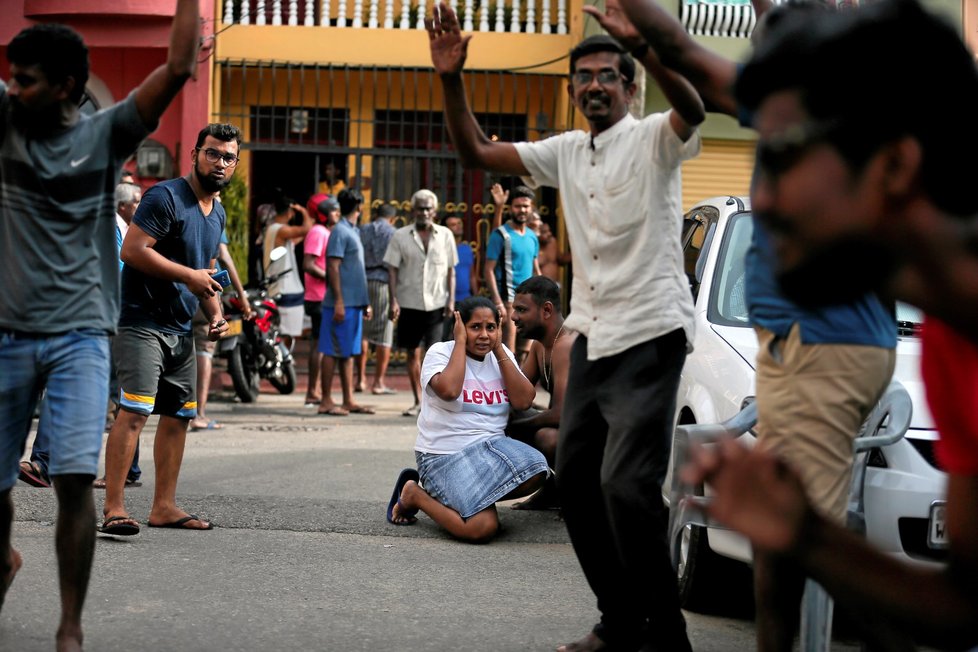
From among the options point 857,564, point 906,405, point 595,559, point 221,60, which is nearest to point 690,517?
point 595,559

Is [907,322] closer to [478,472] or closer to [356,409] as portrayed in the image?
[478,472]

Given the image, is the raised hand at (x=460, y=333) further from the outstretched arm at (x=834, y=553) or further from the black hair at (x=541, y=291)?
the outstretched arm at (x=834, y=553)

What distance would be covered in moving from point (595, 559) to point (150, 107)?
2080mm

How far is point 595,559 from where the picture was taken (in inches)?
183

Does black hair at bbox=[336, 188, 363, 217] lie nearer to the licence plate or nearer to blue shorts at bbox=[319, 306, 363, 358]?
blue shorts at bbox=[319, 306, 363, 358]

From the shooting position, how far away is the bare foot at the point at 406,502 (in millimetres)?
7117

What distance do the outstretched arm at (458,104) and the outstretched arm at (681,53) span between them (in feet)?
1.83

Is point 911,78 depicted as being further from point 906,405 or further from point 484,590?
point 484,590

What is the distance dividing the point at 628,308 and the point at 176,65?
1.61 meters

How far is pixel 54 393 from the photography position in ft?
14.2

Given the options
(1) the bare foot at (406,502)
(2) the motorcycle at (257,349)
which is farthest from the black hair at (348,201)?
(1) the bare foot at (406,502)

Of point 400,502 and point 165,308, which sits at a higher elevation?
point 165,308

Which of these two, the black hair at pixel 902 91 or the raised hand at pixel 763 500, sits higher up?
the black hair at pixel 902 91

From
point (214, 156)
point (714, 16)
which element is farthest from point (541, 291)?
point (714, 16)
